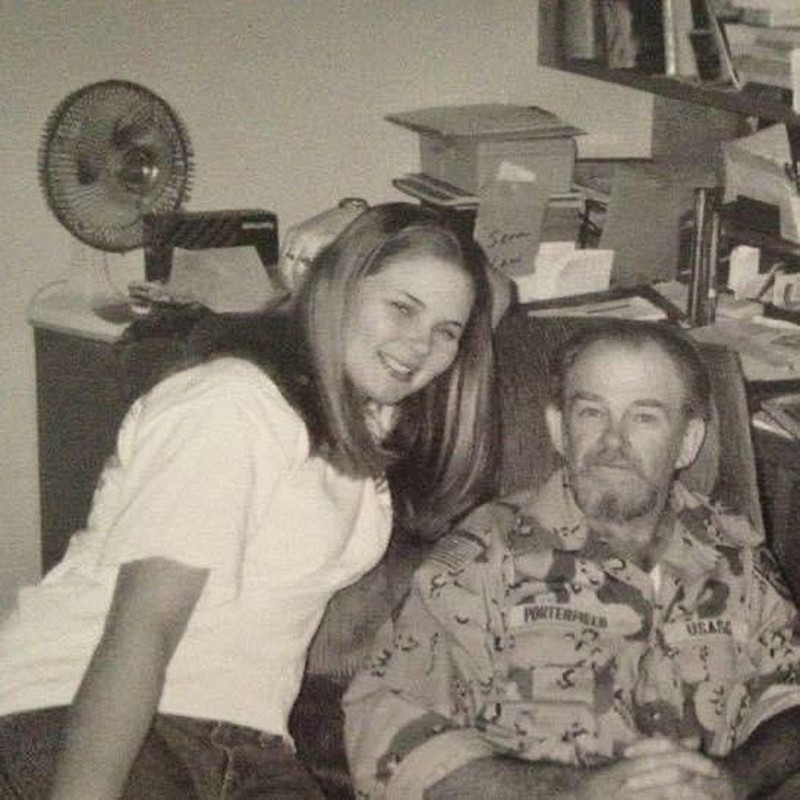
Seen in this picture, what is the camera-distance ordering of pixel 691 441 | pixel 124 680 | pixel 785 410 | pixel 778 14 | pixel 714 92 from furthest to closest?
1. pixel 714 92
2. pixel 778 14
3. pixel 785 410
4. pixel 691 441
5. pixel 124 680

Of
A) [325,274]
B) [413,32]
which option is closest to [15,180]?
[413,32]

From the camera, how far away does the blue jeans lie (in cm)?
148

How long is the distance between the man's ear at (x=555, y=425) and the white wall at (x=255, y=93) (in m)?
1.26

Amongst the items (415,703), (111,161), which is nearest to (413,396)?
(415,703)

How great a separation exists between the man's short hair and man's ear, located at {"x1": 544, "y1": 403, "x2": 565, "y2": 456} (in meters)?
0.01

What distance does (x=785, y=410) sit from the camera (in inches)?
84.7

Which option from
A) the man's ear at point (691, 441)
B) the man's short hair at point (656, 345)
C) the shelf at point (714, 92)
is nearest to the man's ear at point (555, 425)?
the man's short hair at point (656, 345)

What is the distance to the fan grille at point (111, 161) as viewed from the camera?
2.63 metres

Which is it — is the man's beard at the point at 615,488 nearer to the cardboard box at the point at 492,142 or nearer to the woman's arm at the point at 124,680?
the woman's arm at the point at 124,680

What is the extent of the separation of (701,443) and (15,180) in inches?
59.1

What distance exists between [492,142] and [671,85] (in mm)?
369

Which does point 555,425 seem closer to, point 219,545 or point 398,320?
point 398,320

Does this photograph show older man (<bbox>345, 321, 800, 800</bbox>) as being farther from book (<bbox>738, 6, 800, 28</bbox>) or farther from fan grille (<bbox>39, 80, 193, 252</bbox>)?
fan grille (<bbox>39, 80, 193, 252</bbox>)

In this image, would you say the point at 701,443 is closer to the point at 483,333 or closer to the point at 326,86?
the point at 483,333
